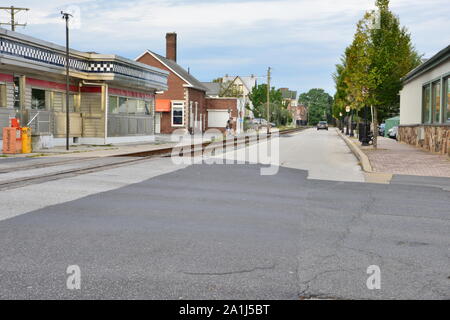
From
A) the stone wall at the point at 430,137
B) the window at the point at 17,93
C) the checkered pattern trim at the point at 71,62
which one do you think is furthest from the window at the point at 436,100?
the window at the point at 17,93

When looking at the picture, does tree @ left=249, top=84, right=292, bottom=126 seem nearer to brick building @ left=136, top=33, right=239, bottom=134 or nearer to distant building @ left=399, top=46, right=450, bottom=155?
brick building @ left=136, top=33, right=239, bottom=134

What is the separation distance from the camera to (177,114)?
52.4 metres

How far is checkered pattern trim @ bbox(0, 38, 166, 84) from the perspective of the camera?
68.2 feet

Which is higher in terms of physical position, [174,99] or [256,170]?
[174,99]

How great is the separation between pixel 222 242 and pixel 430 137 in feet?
67.0

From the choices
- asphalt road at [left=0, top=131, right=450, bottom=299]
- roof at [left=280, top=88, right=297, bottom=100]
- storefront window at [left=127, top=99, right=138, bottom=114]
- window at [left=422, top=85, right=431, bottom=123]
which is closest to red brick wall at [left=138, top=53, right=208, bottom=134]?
storefront window at [left=127, top=99, right=138, bottom=114]

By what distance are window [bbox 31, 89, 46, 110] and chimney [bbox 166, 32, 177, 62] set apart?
123 ft

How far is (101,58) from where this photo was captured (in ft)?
88.8

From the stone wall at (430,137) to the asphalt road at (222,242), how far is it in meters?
11.1

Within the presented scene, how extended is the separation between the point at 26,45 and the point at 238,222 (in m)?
17.4

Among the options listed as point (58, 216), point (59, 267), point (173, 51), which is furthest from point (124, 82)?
point (173, 51)

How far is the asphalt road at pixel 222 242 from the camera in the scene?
15.1 feet

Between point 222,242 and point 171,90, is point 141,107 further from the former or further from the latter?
point 222,242
